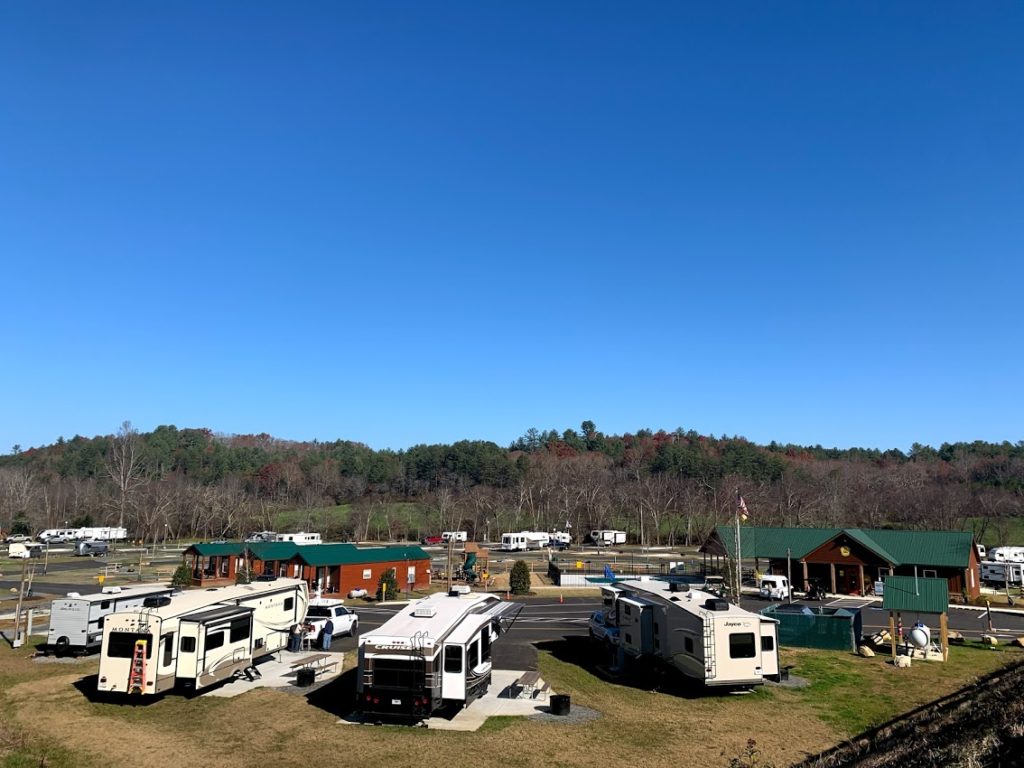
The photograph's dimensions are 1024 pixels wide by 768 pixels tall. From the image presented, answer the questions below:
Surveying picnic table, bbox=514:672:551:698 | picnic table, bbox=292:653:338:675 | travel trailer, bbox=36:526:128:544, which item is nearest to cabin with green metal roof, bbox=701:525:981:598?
picnic table, bbox=514:672:551:698

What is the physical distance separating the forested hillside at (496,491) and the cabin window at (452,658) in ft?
289

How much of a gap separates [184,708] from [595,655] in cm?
1618

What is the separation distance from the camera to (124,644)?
20.5 metres

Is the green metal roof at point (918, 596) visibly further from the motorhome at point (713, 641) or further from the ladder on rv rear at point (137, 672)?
the ladder on rv rear at point (137, 672)

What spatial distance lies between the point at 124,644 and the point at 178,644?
146 centimetres

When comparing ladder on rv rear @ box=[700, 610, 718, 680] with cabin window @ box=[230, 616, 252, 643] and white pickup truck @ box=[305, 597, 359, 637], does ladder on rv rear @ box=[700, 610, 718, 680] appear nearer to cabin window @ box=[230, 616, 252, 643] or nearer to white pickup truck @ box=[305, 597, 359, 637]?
cabin window @ box=[230, 616, 252, 643]

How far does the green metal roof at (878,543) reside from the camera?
170ft

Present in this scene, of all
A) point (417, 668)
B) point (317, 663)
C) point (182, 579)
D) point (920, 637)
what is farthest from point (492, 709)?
point (182, 579)

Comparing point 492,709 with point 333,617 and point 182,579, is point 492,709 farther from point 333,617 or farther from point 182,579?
point 182,579

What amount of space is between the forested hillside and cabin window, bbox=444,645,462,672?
88208mm

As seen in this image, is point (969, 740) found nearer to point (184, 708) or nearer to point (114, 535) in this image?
point (184, 708)

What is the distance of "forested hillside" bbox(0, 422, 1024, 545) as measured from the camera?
117 meters

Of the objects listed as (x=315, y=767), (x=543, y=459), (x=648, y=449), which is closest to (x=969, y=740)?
(x=315, y=767)

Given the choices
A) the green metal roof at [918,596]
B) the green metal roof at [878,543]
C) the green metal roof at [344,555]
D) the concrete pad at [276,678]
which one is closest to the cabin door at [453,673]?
the concrete pad at [276,678]
